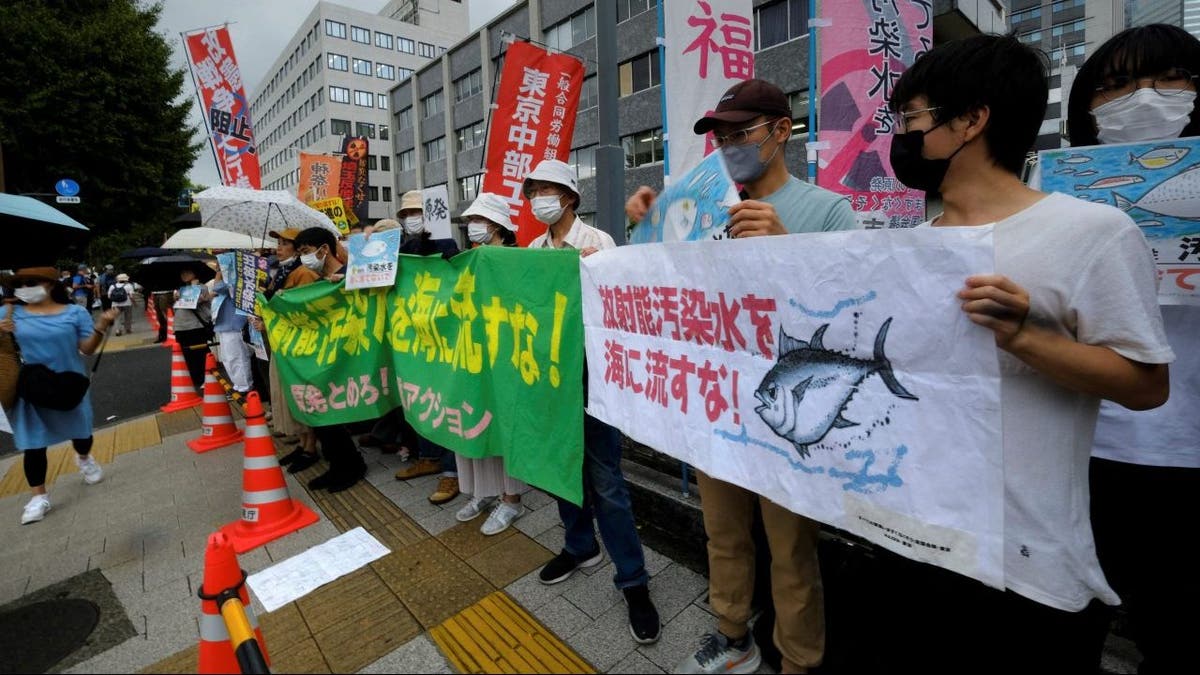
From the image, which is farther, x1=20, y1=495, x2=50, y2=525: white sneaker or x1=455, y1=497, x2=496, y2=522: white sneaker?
x1=20, y1=495, x2=50, y2=525: white sneaker

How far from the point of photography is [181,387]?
306 inches

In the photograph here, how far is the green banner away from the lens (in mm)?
2801

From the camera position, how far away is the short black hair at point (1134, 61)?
1.78 metres

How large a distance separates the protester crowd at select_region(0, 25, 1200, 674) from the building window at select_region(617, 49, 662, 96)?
72.3 ft

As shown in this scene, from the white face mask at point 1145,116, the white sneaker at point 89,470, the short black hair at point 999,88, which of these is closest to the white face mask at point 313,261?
the white sneaker at point 89,470

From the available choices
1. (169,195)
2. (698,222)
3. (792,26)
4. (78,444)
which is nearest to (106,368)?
(78,444)

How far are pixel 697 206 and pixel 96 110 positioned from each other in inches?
834

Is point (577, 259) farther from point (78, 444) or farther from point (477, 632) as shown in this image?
point (78, 444)

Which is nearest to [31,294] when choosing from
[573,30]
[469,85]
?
[573,30]

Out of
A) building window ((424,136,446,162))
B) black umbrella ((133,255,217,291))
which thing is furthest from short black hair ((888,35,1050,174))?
building window ((424,136,446,162))

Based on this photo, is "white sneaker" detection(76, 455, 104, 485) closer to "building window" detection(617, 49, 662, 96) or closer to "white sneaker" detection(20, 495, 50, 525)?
"white sneaker" detection(20, 495, 50, 525)

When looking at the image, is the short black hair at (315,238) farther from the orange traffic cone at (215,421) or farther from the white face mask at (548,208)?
the white face mask at (548,208)

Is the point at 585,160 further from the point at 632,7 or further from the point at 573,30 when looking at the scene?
the point at 632,7

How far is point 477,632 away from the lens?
8.39 ft
